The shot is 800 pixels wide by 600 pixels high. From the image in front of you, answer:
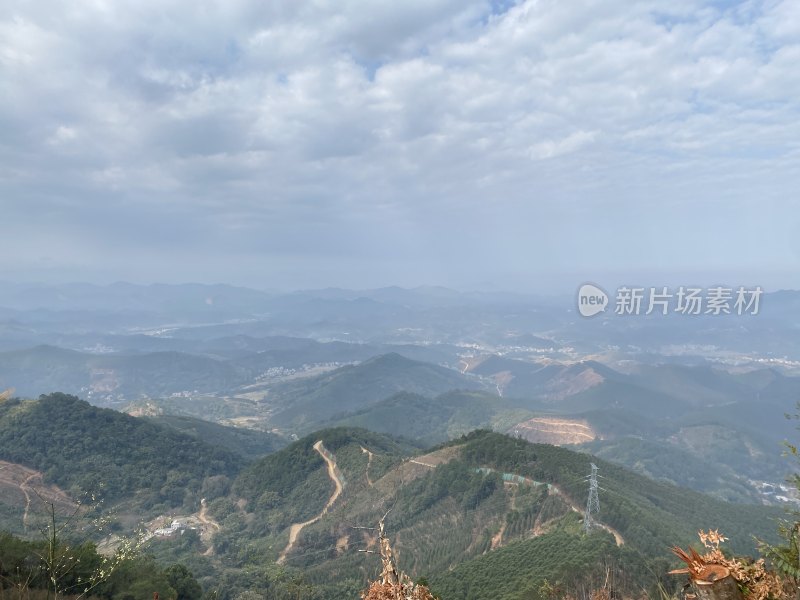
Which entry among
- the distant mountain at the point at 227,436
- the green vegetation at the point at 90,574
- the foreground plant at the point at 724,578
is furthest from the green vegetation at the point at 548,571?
the distant mountain at the point at 227,436

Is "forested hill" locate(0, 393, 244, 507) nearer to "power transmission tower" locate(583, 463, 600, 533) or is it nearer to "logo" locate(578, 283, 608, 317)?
"power transmission tower" locate(583, 463, 600, 533)

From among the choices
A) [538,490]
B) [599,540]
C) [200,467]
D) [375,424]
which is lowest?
[375,424]

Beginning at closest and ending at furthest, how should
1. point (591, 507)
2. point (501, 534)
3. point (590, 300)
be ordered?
point (591, 507)
point (501, 534)
point (590, 300)

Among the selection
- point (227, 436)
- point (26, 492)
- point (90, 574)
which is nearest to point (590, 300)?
point (90, 574)

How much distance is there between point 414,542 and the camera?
5794 centimetres

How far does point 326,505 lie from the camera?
7538 centimetres

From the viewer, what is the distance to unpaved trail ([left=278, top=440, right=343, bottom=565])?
64.1 m

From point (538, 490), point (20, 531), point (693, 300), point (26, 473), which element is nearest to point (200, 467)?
point (26, 473)

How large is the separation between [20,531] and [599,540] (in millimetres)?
66491

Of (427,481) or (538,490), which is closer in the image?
(538,490)

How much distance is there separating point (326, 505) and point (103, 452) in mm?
44031

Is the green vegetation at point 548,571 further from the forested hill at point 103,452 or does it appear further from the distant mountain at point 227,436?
the distant mountain at point 227,436

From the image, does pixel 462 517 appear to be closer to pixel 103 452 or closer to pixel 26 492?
pixel 26 492

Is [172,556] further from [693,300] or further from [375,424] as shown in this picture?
[375,424]
